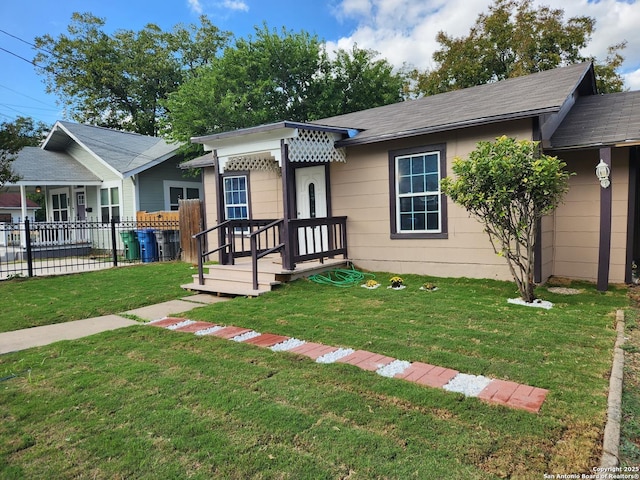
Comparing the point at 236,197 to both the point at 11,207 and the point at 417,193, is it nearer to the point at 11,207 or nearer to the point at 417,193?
the point at 417,193

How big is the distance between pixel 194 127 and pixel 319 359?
14.2 metres

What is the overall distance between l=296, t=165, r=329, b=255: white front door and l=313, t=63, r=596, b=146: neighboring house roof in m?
1.18

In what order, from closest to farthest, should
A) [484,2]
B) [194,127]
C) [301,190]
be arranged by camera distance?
[301,190]
[194,127]
[484,2]

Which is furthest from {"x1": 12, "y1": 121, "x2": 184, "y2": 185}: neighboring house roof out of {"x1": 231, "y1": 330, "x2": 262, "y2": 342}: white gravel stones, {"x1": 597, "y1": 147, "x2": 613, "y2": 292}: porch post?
{"x1": 597, "y1": 147, "x2": 613, "y2": 292}: porch post

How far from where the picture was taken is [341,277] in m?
8.14

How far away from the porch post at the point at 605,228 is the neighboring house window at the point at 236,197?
740 centimetres

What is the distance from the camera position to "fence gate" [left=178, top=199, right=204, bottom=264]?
38.7 feet

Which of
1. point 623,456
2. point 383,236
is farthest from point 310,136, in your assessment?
point 623,456

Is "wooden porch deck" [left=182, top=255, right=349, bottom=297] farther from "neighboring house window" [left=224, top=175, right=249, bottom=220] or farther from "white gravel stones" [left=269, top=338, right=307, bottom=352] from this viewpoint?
"neighboring house window" [left=224, top=175, right=249, bottom=220]

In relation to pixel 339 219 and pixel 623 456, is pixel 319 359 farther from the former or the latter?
pixel 339 219

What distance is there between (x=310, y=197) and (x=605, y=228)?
18.1 feet

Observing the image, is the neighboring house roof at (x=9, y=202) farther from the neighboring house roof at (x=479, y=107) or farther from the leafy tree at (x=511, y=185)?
the leafy tree at (x=511, y=185)

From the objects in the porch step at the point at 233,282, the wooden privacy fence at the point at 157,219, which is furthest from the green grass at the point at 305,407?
the wooden privacy fence at the point at 157,219

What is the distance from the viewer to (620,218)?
7066mm
